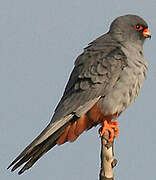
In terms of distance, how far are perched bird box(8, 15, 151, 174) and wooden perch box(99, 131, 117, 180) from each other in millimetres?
488

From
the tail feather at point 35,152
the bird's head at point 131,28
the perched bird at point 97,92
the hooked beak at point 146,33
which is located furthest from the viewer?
the hooked beak at point 146,33

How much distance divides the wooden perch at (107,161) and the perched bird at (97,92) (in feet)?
1.60

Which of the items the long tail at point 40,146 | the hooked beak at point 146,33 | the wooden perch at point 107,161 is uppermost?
the hooked beak at point 146,33

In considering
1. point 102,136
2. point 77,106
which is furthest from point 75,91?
point 102,136

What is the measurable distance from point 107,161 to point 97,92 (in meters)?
1.40

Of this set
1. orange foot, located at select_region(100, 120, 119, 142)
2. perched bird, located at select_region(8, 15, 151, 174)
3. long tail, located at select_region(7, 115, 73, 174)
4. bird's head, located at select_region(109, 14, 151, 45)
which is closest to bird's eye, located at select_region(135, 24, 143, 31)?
bird's head, located at select_region(109, 14, 151, 45)

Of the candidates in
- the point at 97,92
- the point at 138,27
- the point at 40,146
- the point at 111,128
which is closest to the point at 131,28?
the point at 138,27

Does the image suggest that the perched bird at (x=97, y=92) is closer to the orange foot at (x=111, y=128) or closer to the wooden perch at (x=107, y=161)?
the orange foot at (x=111, y=128)

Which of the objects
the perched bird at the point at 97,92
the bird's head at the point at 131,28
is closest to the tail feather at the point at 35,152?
the perched bird at the point at 97,92

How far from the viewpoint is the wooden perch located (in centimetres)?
652

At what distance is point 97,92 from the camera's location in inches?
305

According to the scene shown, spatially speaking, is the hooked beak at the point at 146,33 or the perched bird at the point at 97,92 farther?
the hooked beak at the point at 146,33

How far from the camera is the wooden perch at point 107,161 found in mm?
6523

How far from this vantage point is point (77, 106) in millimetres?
7695
